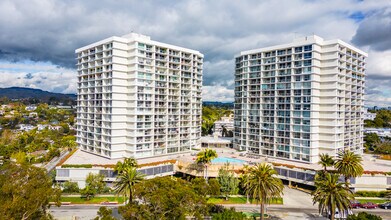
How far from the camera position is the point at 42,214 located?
35938mm

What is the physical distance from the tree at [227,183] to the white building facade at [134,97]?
27.6 metres

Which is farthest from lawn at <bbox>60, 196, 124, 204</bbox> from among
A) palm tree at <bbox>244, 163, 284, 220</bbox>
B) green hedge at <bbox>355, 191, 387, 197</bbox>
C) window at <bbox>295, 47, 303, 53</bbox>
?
window at <bbox>295, 47, 303, 53</bbox>

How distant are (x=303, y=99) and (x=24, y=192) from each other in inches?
2850

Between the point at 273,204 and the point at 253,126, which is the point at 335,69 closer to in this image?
the point at 253,126

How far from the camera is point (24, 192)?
105ft

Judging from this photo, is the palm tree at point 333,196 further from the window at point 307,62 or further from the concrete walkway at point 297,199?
the window at point 307,62

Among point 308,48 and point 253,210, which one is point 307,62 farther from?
point 253,210

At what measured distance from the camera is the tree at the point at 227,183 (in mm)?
62406

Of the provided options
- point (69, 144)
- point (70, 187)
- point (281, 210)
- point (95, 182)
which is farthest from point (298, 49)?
point (69, 144)

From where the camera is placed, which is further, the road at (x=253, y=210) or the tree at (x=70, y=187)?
the tree at (x=70, y=187)

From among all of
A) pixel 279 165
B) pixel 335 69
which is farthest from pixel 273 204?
pixel 335 69

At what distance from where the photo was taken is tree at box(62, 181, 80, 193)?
6350cm

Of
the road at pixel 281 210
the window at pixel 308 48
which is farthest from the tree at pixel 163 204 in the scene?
the window at pixel 308 48

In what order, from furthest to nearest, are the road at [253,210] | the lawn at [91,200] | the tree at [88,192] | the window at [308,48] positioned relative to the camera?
the window at [308,48], the tree at [88,192], the lawn at [91,200], the road at [253,210]
